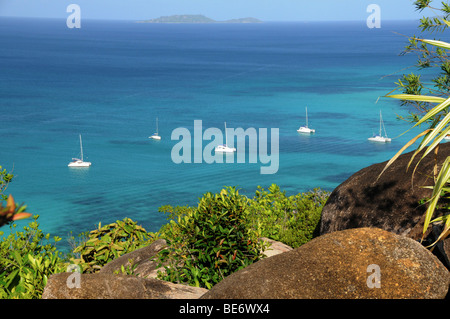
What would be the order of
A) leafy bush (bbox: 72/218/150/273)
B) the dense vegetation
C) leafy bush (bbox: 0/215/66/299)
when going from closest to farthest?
leafy bush (bbox: 0/215/66/299)
the dense vegetation
leafy bush (bbox: 72/218/150/273)

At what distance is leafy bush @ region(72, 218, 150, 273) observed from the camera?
802 centimetres

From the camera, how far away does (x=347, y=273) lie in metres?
4.63

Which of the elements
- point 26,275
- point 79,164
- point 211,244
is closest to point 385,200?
point 211,244

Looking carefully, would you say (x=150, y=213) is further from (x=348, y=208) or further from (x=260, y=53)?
(x=260, y=53)

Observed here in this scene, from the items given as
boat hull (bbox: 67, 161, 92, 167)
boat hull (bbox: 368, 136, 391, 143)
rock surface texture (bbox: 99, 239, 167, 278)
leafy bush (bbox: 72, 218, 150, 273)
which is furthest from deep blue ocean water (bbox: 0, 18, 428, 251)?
rock surface texture (bbox: 99, 239, 167, 278)

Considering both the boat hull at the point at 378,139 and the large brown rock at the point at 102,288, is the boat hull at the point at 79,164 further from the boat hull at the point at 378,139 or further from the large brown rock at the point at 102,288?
the large brown rock at the point at 102,288

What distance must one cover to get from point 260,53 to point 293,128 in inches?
4167

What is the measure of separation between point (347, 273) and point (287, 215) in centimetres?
637

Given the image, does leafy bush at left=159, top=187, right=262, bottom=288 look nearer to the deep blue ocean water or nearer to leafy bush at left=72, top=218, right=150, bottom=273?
leafy bush at left=72, top=218, right=150, bottom=273

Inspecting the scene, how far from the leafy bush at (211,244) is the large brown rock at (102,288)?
1280 millimetres

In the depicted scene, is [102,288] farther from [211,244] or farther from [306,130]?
[306,130]

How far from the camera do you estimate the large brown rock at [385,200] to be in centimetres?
782

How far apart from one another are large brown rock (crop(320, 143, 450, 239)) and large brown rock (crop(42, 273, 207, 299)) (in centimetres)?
403
